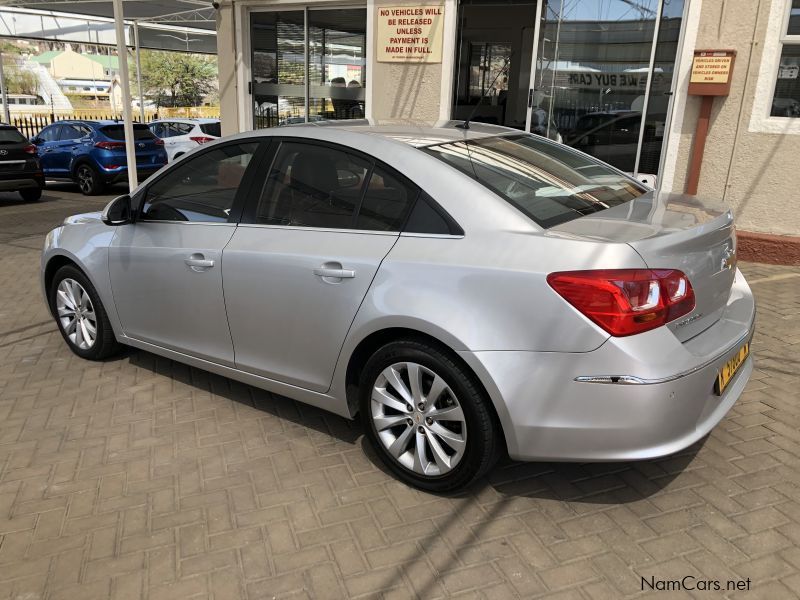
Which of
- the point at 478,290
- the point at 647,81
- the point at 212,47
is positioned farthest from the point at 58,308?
the point at 212,47

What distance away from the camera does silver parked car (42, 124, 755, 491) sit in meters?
2.49

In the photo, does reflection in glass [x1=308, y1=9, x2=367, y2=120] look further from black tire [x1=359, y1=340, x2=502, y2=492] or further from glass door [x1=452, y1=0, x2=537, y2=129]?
black tire [x1=359, y1=340, x2=502, y2=492]

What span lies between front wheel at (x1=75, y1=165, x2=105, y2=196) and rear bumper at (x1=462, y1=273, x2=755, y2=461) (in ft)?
43.4

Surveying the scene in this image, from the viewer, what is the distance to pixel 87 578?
2.51 m

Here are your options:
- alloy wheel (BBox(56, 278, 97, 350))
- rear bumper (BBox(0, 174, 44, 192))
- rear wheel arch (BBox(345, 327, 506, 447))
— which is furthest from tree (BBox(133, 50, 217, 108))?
rear wheel arch (BBox(345, 327, 506, 447))

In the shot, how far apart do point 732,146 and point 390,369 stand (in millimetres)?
5660

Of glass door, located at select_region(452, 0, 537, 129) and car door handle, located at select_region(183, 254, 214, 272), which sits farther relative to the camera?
glass door, located at select_region(452, 0, 537, 129)

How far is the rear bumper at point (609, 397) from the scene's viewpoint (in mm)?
2436

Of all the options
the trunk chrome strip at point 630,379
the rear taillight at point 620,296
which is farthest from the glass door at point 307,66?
the trunk chrome strip at point 630,379

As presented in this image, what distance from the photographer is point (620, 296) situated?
2.42m

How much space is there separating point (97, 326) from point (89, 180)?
10.9 metres

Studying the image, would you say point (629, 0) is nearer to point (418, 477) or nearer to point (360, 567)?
point (418, 477)

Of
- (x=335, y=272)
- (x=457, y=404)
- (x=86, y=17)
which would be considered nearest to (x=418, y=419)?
(x=457, y=404)

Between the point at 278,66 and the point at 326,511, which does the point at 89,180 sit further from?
the point at 326,511
